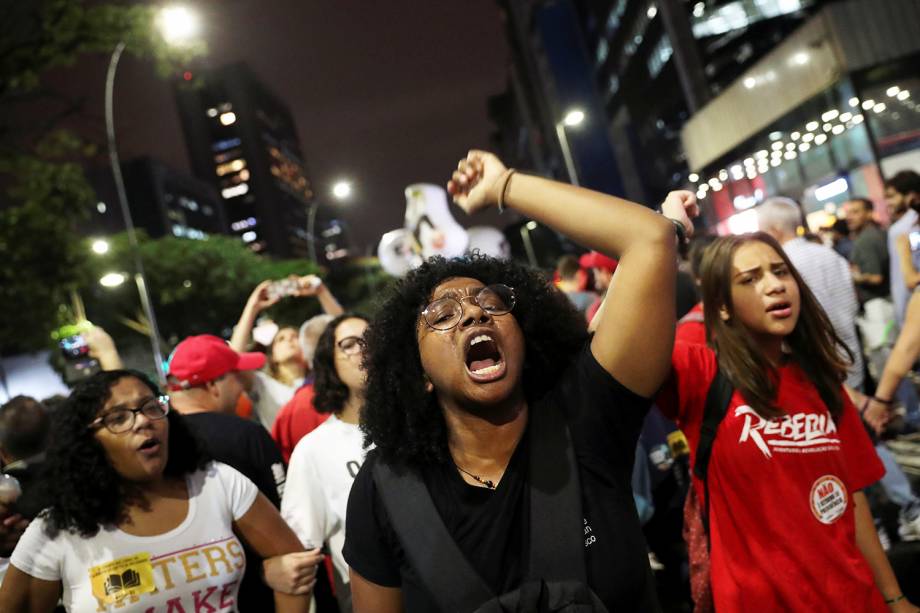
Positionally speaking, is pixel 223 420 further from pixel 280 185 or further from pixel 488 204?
pixel 280 185

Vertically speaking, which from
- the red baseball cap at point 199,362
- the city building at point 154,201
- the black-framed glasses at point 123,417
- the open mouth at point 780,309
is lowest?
the open mouth at point 780,309

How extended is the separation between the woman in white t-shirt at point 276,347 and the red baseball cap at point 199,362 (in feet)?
3.73

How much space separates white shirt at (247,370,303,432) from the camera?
5852 mm

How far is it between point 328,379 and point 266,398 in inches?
83.4

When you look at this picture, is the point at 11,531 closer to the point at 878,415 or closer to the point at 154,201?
the point at 878,415

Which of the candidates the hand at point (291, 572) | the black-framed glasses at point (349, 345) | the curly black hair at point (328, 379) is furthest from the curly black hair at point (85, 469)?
the black-framed glasses at point (349, 345)

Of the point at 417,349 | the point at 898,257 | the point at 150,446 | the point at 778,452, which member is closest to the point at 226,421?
the point at 150,446

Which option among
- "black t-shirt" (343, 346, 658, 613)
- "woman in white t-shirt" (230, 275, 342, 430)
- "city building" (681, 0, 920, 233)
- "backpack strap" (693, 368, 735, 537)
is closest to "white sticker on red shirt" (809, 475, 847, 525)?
"backpack strap" (693, 368, 735, 537)

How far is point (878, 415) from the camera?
3.52 m

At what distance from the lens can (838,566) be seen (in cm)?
233

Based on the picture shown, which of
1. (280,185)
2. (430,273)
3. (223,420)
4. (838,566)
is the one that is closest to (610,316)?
(430,273)

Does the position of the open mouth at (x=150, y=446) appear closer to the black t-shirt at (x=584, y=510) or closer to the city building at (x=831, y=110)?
the black t-shirt at (x=584, y=510)

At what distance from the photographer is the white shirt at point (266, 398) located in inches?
230

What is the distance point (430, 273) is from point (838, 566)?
1.63 metres
